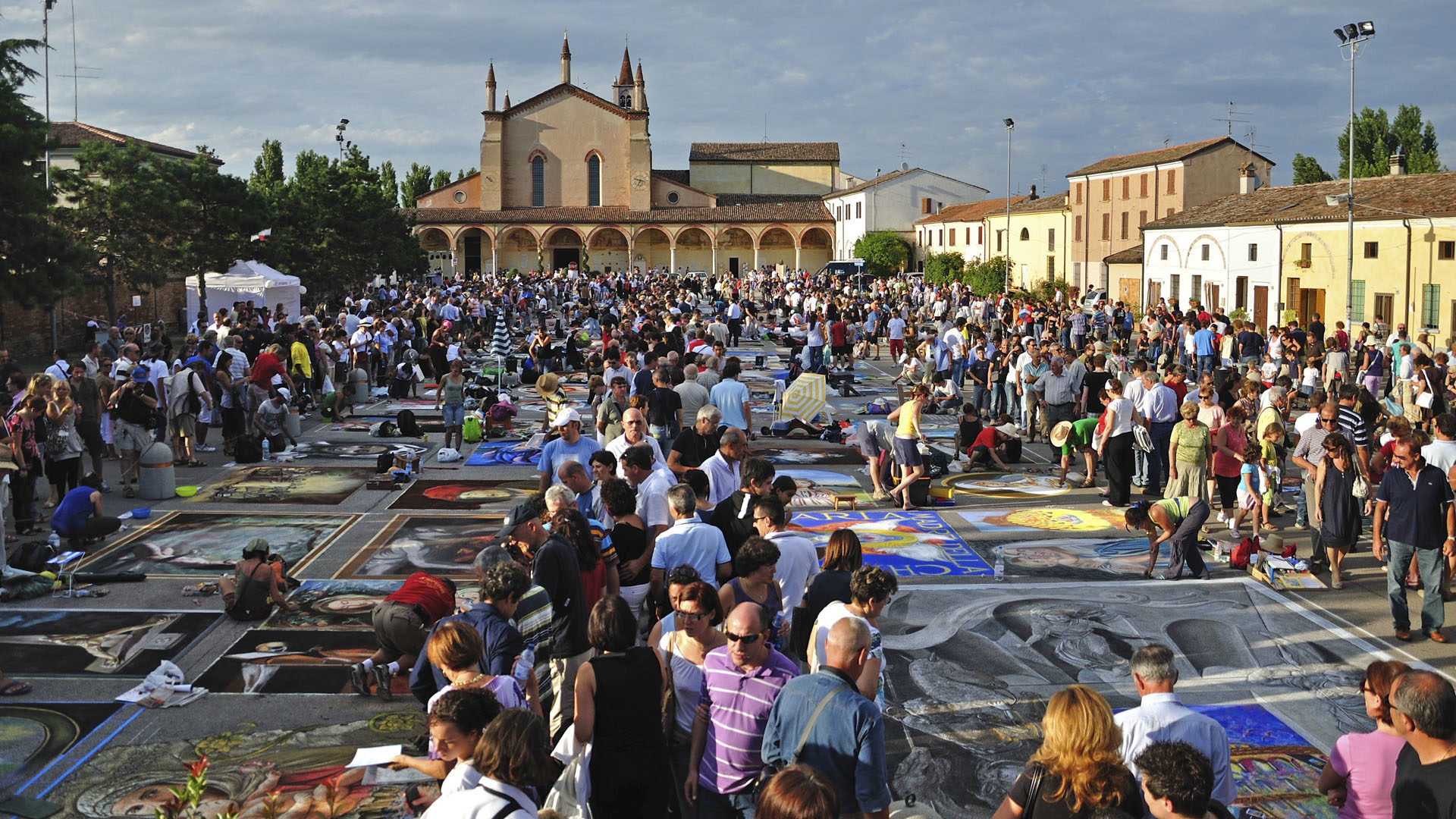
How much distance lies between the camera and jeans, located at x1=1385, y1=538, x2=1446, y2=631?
8125 mm

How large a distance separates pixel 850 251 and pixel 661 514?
6902cm

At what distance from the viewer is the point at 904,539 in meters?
11.5

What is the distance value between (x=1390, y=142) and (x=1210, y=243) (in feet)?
77.9

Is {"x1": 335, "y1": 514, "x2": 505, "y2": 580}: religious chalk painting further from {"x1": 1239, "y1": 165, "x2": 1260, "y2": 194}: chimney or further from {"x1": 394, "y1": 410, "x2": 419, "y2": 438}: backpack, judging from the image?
{"x1": 1239, "y1": 165, "x2": 1260, "y2": 194}: chimney

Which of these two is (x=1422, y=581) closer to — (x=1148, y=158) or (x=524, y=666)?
(x=524, y=666)

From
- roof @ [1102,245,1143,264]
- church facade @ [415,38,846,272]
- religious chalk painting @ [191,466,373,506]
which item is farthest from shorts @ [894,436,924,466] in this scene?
church facade @ [415,38,846,272]

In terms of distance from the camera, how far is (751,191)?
A: 8725 cm

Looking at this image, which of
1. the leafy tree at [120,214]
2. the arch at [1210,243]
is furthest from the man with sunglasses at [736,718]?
the arch at [1210,243]

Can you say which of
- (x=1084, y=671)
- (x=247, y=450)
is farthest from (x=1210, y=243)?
(x=1084, y=671)

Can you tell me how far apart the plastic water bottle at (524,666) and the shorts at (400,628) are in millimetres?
1574

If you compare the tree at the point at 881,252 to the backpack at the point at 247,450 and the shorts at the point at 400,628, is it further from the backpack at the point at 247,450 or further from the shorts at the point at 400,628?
the shorts at the point at 400,628

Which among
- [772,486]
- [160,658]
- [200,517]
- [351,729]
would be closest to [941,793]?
[772,486]

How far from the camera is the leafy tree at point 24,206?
25.0 meters

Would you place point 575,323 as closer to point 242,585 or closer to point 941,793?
point 242,585
